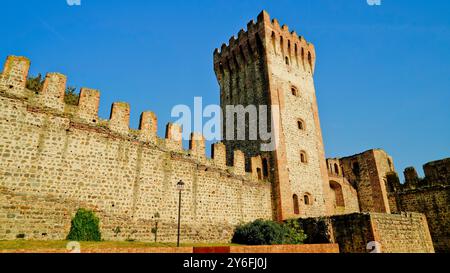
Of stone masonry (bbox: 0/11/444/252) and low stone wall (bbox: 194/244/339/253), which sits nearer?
low stone wall (bbox: 194/244/339/253)

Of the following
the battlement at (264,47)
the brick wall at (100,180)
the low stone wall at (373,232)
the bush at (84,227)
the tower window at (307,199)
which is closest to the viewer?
the brick wall at (100,180)

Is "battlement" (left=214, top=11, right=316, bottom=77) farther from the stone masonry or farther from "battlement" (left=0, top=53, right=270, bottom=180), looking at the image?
"battlement" (left=0, top=53, right=270, bottom=180)

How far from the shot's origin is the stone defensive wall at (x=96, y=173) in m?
10.0

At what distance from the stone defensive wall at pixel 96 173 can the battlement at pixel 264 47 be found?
34.0ft

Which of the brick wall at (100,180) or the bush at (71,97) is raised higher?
the bush at (71,97)

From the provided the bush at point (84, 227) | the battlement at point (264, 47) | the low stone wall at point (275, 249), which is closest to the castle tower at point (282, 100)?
the battlement at point (264, 47)

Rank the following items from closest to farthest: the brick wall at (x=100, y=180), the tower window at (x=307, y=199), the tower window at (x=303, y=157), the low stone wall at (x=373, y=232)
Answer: the brick wall at (x=100, y=180), the low stone wall at (x=373, y=232), the tower window at (x=307, y=199), the tower window at (x=303, y=157)

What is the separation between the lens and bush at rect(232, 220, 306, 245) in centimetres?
1405

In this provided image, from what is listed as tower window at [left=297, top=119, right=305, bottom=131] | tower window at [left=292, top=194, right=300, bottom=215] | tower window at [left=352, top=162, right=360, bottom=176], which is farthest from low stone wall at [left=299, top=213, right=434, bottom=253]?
tower window at [left=352, top=162, right=360, bottom=176]

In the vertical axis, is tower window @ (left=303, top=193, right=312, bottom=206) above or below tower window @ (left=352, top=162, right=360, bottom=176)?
below

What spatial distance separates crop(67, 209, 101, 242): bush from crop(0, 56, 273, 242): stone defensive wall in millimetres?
242

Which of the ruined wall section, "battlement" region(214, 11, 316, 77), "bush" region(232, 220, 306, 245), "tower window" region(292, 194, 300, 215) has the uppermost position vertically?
"battlement" region(214, 11, 316, 77)

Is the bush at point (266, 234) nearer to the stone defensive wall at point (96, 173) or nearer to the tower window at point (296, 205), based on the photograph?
the stone defensive wall at point (96, 173)
